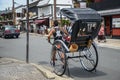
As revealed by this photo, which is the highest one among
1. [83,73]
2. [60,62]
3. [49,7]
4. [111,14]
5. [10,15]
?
[49,7]

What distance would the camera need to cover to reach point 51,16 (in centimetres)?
5991

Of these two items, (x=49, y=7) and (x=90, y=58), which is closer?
(x=90, y=58)

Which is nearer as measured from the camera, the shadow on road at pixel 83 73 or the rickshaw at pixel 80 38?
the rickshaw at pixel 80 38

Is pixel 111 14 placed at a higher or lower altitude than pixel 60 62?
higher

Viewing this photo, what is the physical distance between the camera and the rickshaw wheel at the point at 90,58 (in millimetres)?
10922

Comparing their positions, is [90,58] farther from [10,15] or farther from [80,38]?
[10,15]

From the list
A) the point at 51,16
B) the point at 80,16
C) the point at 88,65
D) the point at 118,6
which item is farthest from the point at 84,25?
the point at 51,16

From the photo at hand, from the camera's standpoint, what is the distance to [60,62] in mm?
10797

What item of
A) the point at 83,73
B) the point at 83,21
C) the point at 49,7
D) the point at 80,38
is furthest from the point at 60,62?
the point at 49,7

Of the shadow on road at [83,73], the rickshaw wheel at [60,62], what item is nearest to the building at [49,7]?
the shadow on road at [83,73]

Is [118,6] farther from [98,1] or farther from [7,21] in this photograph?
[7,21]

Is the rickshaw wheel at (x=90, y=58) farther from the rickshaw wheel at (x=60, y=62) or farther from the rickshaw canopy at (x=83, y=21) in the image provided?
the rickshaw wheel at (x=60, y=62)

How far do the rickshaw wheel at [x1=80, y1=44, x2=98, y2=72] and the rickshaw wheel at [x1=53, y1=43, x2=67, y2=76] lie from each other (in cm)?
89

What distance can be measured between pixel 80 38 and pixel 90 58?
91cm
